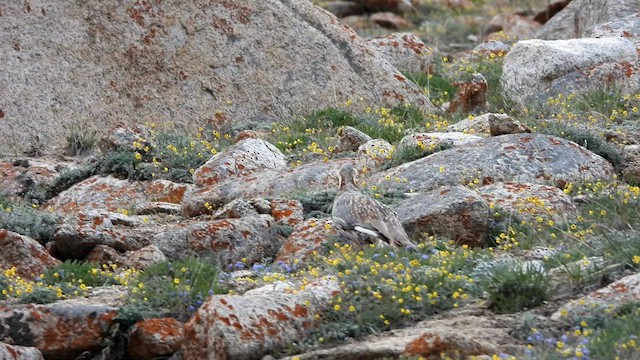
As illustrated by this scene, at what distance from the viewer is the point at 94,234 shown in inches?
381

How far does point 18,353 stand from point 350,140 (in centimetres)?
542

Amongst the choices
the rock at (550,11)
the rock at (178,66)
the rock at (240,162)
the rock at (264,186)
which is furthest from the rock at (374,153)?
the rock at (550,11)

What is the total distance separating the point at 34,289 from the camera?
834 cm

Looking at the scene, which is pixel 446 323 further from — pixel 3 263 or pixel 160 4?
pixel 160 4

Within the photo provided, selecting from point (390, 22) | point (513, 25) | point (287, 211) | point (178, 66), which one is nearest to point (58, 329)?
point (287, 211)

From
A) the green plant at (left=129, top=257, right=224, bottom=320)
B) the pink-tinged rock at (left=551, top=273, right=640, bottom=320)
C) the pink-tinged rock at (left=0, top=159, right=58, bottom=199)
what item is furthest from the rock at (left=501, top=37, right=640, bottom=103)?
the pink-tinged rock at (left=551, top=273, right=640, bottom=320)

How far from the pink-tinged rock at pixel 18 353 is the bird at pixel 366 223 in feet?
7.51

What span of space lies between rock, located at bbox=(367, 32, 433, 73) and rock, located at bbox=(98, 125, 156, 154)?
424 cm

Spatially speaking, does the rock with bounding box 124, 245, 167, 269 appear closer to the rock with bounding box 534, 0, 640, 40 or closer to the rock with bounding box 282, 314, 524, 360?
the rock with bounding box 282, 314, 524, 360

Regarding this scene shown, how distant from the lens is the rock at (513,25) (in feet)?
73.5

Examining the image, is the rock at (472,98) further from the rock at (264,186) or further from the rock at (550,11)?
the rock at (550,11)

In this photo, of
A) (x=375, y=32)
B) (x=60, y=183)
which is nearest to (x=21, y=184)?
(x=60, y=183)

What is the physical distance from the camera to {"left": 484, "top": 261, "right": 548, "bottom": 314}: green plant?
24.8 ft

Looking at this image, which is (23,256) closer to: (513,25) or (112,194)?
(112,194)
